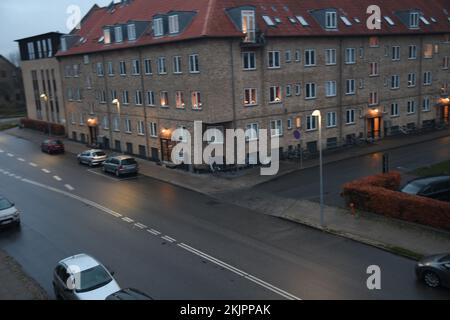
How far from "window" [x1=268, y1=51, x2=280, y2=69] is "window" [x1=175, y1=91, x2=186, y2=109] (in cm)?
674

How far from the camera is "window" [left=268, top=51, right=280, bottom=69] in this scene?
112 feet

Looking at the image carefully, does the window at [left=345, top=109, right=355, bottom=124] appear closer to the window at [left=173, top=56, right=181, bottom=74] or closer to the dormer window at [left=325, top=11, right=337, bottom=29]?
the dormer window at [left=325, top=11, right=337, bottom=29]

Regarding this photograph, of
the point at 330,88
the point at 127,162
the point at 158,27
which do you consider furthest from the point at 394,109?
the point at 127,162

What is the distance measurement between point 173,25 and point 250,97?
741 cm

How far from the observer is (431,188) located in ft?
74.2

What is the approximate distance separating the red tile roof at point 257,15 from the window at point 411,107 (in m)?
6.51

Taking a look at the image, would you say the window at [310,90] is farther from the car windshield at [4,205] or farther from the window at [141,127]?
the car windshield at [4,205]

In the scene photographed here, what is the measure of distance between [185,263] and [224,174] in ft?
48.6

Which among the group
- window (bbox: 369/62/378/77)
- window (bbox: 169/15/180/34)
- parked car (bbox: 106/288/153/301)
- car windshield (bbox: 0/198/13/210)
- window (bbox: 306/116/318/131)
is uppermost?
window (bbox: 169/15/180/34)

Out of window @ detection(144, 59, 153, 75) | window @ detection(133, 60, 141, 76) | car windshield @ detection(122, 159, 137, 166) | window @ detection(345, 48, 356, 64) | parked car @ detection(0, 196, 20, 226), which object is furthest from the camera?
window @ detection(345, 48, 356, 64)

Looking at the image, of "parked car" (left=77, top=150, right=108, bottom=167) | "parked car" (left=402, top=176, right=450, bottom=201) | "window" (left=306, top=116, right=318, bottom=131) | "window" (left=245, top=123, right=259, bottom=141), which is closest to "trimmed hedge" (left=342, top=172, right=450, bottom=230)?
"parked car" (left=402, top=176, right=450, bottom=201)

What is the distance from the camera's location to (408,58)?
44.1 metres

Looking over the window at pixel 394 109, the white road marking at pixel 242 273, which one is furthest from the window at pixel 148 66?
the window at pixel 394 109

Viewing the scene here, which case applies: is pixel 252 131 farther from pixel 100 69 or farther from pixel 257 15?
pixel 100 69
